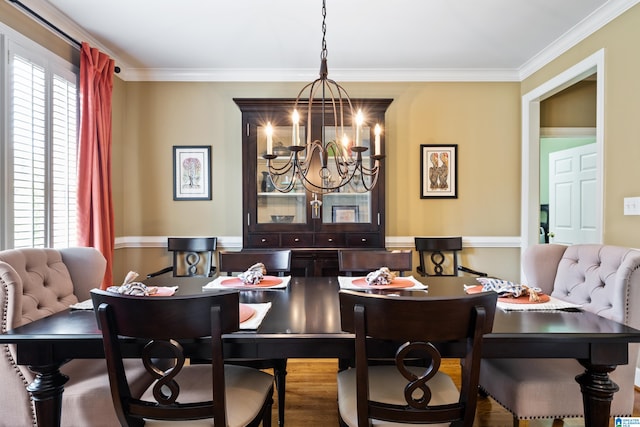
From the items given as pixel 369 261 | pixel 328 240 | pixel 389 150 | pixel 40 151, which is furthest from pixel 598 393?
pixel 40 151

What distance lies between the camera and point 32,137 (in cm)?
233

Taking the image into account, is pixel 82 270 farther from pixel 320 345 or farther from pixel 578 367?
pixel 578 367

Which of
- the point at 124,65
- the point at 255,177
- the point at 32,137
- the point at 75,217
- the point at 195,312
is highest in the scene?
the point at 124,65

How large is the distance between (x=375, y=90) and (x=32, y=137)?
107 inches

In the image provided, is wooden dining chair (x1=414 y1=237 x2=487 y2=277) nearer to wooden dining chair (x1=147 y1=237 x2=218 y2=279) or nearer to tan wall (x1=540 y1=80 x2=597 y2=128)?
tan wall (x1=540 y1=80 x2=597 y2=128)

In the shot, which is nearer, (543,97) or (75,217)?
(75,217)

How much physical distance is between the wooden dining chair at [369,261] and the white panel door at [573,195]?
7.04ft

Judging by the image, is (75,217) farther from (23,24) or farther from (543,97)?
(543,97)

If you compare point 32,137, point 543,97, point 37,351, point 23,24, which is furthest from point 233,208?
point 543,97

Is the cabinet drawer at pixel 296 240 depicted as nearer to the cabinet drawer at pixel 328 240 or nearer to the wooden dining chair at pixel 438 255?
the cabinet drawer at pixel 328 240

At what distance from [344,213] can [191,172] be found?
1.52 m

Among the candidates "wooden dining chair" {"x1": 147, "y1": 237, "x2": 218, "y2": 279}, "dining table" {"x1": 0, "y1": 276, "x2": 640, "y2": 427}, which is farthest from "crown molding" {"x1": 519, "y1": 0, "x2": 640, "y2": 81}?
"wooden dining chair" {"x1": 147, "y1": 237, "x2": 218, "y2": 279}

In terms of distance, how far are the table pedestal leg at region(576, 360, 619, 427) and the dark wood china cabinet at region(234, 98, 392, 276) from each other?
6.52ft

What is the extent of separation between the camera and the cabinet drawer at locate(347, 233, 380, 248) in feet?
10.3
